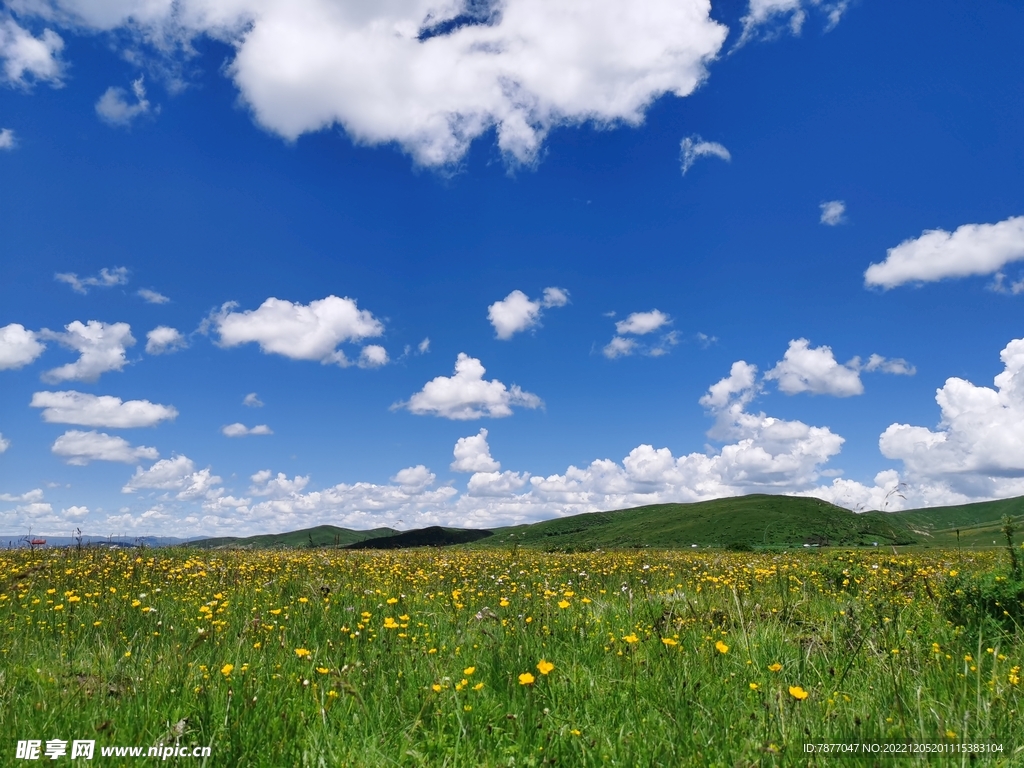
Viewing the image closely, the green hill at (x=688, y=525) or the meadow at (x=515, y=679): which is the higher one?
the meadow at (x=515, y=679)

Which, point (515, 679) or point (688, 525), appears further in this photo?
point (688, 525)

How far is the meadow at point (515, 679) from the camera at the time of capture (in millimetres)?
3576

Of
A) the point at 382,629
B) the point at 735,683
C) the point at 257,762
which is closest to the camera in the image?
the point at 257,762

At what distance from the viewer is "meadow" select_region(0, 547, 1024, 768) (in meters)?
3.58

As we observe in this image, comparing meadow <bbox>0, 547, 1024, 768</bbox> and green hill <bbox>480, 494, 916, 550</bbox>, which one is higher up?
meadow <bbox>0, 547, 1024, 768</bbox>

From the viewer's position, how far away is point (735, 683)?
4.66 m

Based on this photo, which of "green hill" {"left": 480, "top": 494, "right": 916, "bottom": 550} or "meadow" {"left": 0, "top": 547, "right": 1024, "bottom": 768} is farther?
"green hill" {"left": 480, "top": 494, "right": 916, "bottom": 550}

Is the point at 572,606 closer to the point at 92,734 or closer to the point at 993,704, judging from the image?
the point at 993,704

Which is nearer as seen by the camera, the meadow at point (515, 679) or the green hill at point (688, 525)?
the meadow at point (515, 679)

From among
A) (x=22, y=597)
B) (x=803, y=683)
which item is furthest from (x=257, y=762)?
(x=22, y=597)

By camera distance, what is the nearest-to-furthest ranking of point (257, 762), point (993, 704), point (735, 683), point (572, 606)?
point (257, 762) → point (993, 704) → point (735, 683) → point (572, 606)

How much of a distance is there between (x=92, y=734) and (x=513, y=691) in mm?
2716

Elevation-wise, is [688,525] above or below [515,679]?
below

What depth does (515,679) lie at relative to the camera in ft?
15.1
